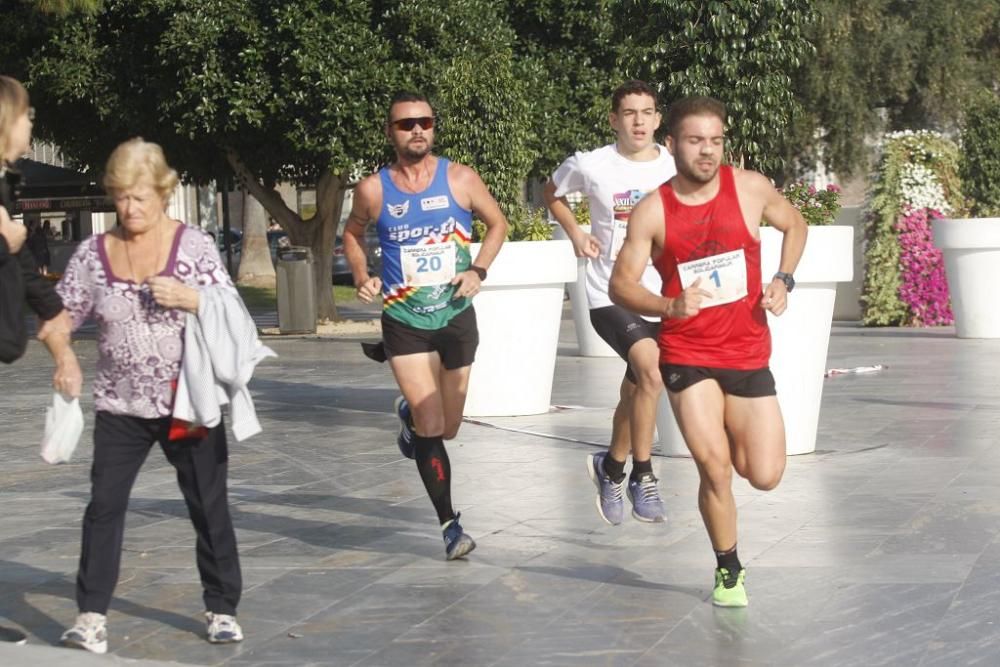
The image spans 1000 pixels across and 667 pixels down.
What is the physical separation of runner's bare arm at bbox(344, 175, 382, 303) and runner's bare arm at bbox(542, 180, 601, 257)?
1000 millimetres

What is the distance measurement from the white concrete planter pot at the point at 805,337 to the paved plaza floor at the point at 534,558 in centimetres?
26

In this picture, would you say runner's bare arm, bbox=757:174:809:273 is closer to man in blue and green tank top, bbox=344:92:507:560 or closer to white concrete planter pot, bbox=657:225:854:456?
man in blue and green tank top, bbox=344:92:507:560

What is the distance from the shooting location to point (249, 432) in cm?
555

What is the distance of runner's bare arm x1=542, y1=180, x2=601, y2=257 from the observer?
25.5ft

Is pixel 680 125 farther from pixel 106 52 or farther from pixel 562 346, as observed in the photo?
pixel 106 52

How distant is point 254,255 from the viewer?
38.8 m

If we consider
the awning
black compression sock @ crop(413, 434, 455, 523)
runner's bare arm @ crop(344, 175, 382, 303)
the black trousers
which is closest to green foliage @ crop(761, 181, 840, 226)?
runner's bare arm @ crop(344, 175, 382, 303)

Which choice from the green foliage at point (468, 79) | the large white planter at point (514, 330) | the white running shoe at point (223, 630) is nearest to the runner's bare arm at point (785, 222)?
the white running shoe at point (223, 630)

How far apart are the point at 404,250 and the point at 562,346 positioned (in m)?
11.7

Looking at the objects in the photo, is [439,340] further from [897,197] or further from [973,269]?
[897,197]

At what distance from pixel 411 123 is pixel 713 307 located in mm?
1817

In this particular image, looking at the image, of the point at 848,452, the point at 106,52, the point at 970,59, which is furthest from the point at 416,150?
the point at 970,59

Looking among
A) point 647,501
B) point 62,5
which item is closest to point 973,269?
point 62,5

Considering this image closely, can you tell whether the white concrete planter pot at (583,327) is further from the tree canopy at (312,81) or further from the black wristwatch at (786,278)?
the black wristwatch at (786,278)
